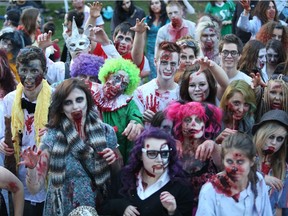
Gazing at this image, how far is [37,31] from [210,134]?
155 inches

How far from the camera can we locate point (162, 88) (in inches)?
221

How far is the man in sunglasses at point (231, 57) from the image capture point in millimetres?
5996

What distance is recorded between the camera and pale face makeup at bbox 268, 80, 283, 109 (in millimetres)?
5273

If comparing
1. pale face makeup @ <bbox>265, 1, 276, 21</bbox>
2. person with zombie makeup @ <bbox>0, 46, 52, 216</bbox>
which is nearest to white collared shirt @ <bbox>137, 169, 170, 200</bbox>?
person with zombie makeup @ <bbox>0, 46, 52, 216</bbox>

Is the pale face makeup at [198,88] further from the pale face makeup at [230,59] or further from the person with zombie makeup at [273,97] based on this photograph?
the pale face makeup at [230,59]

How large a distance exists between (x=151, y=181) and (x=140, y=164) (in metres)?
0.15

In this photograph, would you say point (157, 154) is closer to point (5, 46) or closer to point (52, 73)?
point (52, 73)

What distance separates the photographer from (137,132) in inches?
194

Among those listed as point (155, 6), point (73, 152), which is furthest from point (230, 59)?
point (155, 6)

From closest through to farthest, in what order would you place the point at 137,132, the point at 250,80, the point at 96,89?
the point at 137,132 < the point at 96,89 < the point at 250,80

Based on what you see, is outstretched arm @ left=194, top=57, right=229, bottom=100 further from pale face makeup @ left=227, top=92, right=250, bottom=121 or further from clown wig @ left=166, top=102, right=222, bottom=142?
clown wig @ left=166, top=102, right=222, bottom=142

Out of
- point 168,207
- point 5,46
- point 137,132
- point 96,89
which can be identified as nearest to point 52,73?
point 5,46

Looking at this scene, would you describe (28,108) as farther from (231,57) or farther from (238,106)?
(231,57)

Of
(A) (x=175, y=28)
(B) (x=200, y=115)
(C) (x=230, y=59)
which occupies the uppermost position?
(A) (x=175, y=28)
